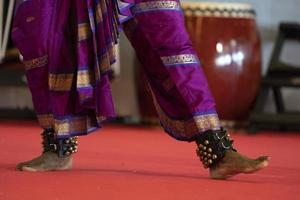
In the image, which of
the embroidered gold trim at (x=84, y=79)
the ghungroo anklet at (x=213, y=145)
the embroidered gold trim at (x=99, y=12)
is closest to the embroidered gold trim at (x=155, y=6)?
the embroidered gold trim at (x=99, y=12)

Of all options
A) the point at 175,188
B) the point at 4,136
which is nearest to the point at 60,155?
the point at 175,188

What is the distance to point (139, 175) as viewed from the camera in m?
2.10

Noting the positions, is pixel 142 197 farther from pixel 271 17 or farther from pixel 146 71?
pixel 271 17

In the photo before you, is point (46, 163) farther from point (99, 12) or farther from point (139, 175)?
point (99, 12)

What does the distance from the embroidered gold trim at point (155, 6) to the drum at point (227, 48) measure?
99.0 inches

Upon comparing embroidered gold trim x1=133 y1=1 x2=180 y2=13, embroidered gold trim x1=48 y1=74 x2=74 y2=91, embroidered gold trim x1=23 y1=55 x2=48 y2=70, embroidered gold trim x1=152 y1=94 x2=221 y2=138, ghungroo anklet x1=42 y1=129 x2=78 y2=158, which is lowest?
ghungroo anklet x1=42 y1=129 x2=78 y2=158

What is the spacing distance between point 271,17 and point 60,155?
2870 mm

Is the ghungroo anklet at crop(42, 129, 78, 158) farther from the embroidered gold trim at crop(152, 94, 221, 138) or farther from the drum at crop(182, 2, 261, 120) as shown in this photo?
the drum at crop(182, 2, 261, 120)

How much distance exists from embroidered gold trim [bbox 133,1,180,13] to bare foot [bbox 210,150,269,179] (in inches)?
17.6

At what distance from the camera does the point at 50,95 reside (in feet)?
7.10

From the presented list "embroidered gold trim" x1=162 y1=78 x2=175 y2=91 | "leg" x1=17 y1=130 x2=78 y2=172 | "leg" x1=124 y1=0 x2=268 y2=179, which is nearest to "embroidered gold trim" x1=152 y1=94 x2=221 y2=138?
"leg" x1=124 y1=0 x2=268 y2=179

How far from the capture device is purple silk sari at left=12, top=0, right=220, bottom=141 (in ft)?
6.55

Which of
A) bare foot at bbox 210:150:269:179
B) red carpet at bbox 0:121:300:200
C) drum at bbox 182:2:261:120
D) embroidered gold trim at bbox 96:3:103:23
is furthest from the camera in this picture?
drum at bbox 182:2:261:120

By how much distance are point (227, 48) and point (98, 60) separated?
100 inches
